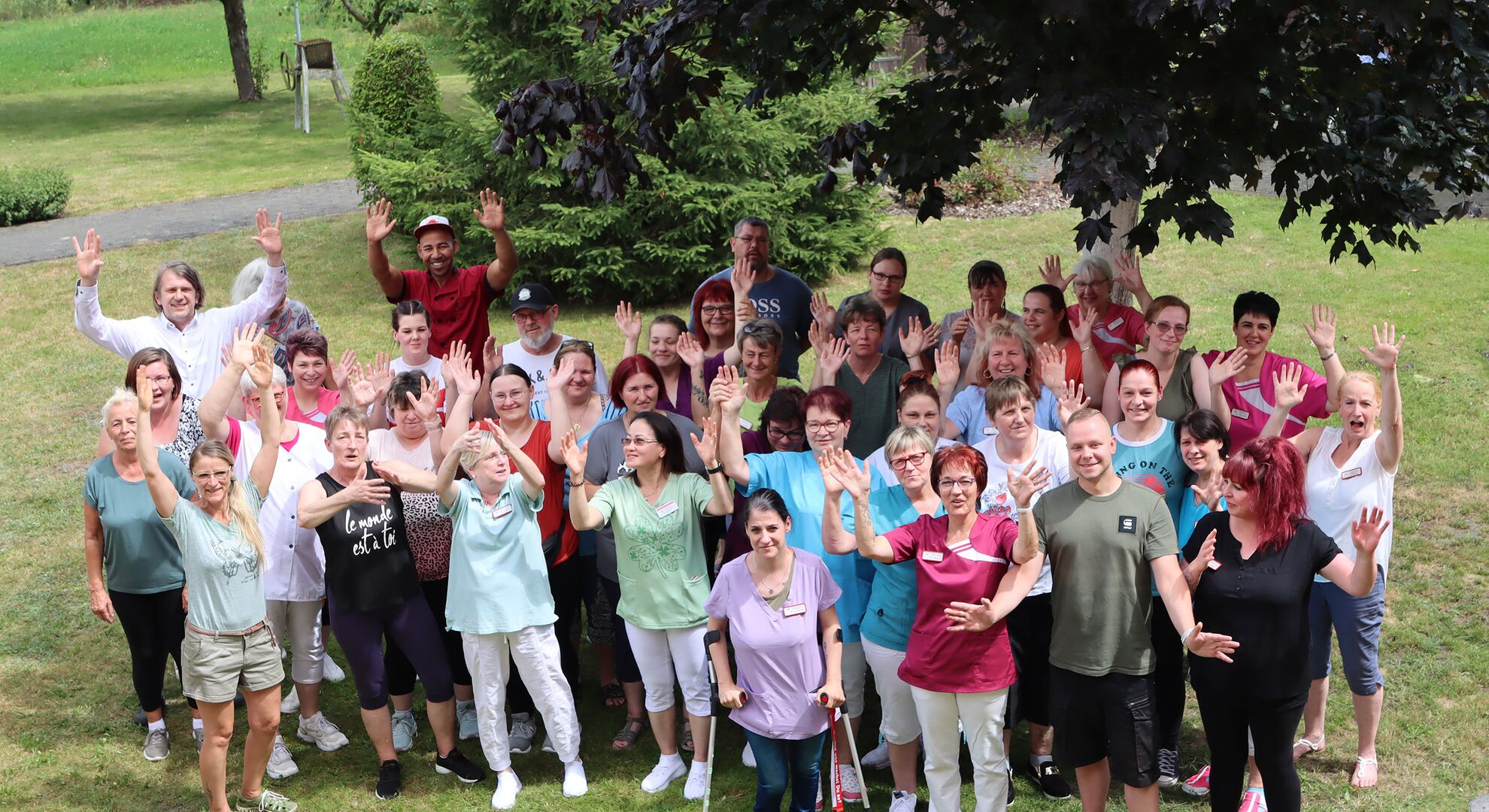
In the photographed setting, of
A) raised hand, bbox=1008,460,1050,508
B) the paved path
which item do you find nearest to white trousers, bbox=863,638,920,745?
raised hand, bbox=1008,460,1050,508

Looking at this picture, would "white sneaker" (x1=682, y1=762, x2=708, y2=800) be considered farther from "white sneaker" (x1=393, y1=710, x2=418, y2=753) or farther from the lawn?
the lawn

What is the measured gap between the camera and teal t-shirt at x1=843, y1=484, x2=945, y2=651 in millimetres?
5383

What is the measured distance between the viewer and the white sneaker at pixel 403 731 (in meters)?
6.30

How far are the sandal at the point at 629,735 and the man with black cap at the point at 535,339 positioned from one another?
1776 millimetres

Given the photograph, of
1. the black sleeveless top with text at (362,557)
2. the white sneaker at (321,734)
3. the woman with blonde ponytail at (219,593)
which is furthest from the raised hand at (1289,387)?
the white sneaker at (321,734)

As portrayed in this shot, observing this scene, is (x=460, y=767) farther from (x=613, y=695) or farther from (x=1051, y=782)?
(x=1051, y=782)

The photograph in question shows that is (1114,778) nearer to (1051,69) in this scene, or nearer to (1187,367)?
(1187,367)

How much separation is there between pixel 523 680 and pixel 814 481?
1.67 m

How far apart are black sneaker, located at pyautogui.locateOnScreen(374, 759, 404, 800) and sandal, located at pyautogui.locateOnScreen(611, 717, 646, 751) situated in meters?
1.02

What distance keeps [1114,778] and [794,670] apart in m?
1.68

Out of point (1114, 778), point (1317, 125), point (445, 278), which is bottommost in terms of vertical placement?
point (1114, 778)

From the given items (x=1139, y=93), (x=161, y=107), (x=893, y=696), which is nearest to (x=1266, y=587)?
(x=893, y=696)

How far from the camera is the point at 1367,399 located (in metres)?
5.44

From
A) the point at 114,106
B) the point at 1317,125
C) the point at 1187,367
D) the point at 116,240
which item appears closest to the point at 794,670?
the point at 1187,367
